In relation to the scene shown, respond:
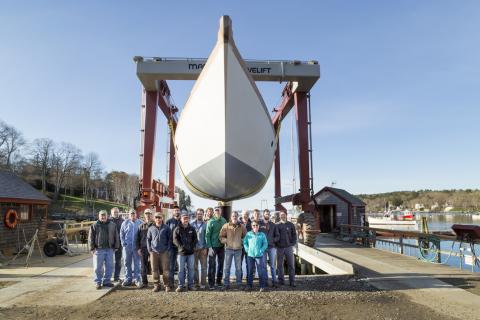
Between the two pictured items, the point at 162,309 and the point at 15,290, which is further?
the point at 15,290

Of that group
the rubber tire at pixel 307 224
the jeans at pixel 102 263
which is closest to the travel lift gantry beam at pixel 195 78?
the rubber tire at pixel 307 224

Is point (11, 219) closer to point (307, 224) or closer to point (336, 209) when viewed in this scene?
point (307, 224)

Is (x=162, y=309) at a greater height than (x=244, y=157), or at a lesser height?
lesser

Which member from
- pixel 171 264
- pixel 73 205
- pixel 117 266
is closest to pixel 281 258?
pixel 171 264

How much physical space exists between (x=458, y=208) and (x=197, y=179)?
6602 inches

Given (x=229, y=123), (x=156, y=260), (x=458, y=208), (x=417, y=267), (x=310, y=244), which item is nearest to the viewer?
(x=229, y=123)

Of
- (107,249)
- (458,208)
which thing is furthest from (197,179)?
(458,208)

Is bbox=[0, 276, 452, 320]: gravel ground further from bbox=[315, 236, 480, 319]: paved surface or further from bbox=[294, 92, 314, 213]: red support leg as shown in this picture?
bbox=[294, 92, 314, 213]: red support leg

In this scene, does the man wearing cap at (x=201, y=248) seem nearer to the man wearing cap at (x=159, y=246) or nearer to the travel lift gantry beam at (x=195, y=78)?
the man wearing cap at (x=159, y=246)

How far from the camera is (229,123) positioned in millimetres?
5777

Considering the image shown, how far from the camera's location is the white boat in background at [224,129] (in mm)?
5793

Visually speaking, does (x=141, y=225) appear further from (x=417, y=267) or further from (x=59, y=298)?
(x=417, y=267)

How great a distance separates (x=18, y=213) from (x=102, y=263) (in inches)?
379

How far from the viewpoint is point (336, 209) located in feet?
85.5
